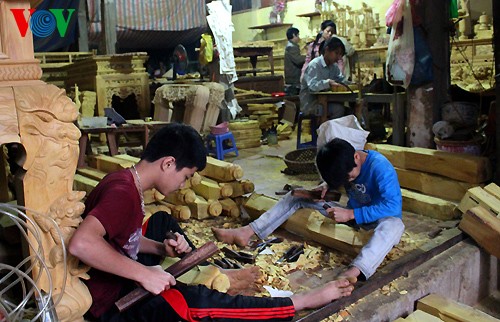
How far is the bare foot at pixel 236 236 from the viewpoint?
4.57 meters

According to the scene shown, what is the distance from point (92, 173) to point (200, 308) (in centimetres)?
398

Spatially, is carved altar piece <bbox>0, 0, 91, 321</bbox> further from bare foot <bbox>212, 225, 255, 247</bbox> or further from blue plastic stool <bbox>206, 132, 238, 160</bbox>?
blue plastic stool <bbox>206, 132, 238, 160</bbox>

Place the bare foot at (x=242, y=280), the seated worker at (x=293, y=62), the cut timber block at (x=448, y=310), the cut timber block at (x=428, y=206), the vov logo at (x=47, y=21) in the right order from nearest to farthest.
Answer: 1. the cut timber block at (x=448, y=310)
2. the bare foot at (x=242, y=280)
3. the cut timber block at (x=428, y=206)
4. the vov logo at (x=47, y=21)
5. the seated worker at (x=293, y=62)

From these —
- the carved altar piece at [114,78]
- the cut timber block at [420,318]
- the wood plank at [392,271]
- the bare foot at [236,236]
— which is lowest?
the cut timber block at [420,318]

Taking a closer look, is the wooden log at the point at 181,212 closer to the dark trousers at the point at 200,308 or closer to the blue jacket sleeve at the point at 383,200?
the blue jacket sleeve at the point at 383,200

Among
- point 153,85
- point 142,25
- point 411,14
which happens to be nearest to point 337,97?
point 411,14

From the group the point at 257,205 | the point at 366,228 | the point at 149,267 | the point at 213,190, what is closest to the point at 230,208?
the point at 213,190

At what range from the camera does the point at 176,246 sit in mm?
3262

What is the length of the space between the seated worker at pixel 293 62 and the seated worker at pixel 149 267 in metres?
10.7

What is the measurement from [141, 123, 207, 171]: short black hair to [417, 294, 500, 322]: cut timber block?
6.22 ft

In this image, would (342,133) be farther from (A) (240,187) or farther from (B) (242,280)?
(B) (242,280)

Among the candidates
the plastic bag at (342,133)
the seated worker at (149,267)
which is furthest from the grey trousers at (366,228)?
the seated worker at (149,267)

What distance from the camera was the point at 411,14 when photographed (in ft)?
21.6

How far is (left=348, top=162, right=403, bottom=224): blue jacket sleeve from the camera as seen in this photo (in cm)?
402
